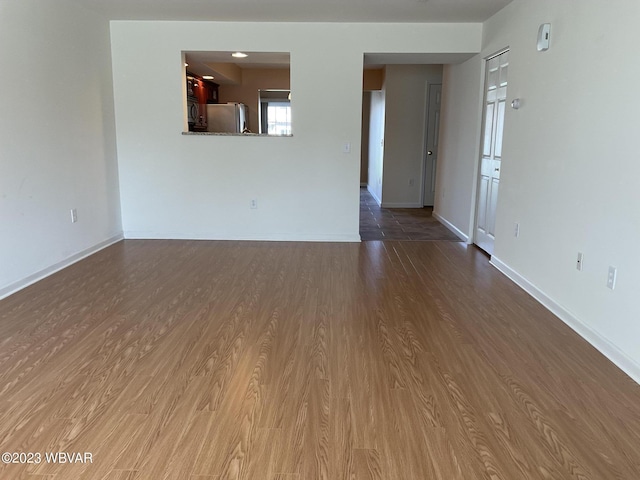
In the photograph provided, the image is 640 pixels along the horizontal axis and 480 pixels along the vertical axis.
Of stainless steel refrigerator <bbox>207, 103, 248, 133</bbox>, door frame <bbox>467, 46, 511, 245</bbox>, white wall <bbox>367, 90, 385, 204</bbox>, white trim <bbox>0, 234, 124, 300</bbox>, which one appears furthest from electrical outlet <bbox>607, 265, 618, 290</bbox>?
white wall <bbox>367, 90, 385, 204</bbox>

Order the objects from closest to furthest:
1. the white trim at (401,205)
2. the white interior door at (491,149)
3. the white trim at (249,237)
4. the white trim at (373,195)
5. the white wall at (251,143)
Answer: the white interior door at (491,149) < the white wall at (251,143) < the white trim at (249,237) < the white trim at (401,205) < the white trim at (373,195)

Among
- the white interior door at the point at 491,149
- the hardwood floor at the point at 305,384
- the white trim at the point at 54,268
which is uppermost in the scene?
the white interior door at the point at 491,149

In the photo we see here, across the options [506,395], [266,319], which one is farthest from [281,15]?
[506,395]

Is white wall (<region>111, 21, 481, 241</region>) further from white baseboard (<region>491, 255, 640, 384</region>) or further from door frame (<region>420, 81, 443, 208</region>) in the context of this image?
door frame (<region>420, 81, 443, 208</region>)

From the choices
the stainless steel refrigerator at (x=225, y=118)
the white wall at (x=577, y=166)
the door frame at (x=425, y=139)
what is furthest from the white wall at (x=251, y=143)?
the door frame at (x=425, y=139)

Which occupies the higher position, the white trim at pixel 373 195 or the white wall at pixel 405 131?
the white wall at pixel 405 131

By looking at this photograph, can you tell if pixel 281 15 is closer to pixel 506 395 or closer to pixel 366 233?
pixel 366 233

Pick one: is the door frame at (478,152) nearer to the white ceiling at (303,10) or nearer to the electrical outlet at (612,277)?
the white ceiling at (303,10)

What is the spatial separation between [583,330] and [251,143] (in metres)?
3.63

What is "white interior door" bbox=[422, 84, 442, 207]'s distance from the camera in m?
7.47

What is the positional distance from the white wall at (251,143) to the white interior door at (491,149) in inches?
20.9

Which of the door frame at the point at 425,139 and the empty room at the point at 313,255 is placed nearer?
the empty room at the point at 313,255

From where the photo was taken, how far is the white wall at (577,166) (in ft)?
7.79

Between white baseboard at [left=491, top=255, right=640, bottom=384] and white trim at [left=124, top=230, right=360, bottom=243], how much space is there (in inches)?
75.1
